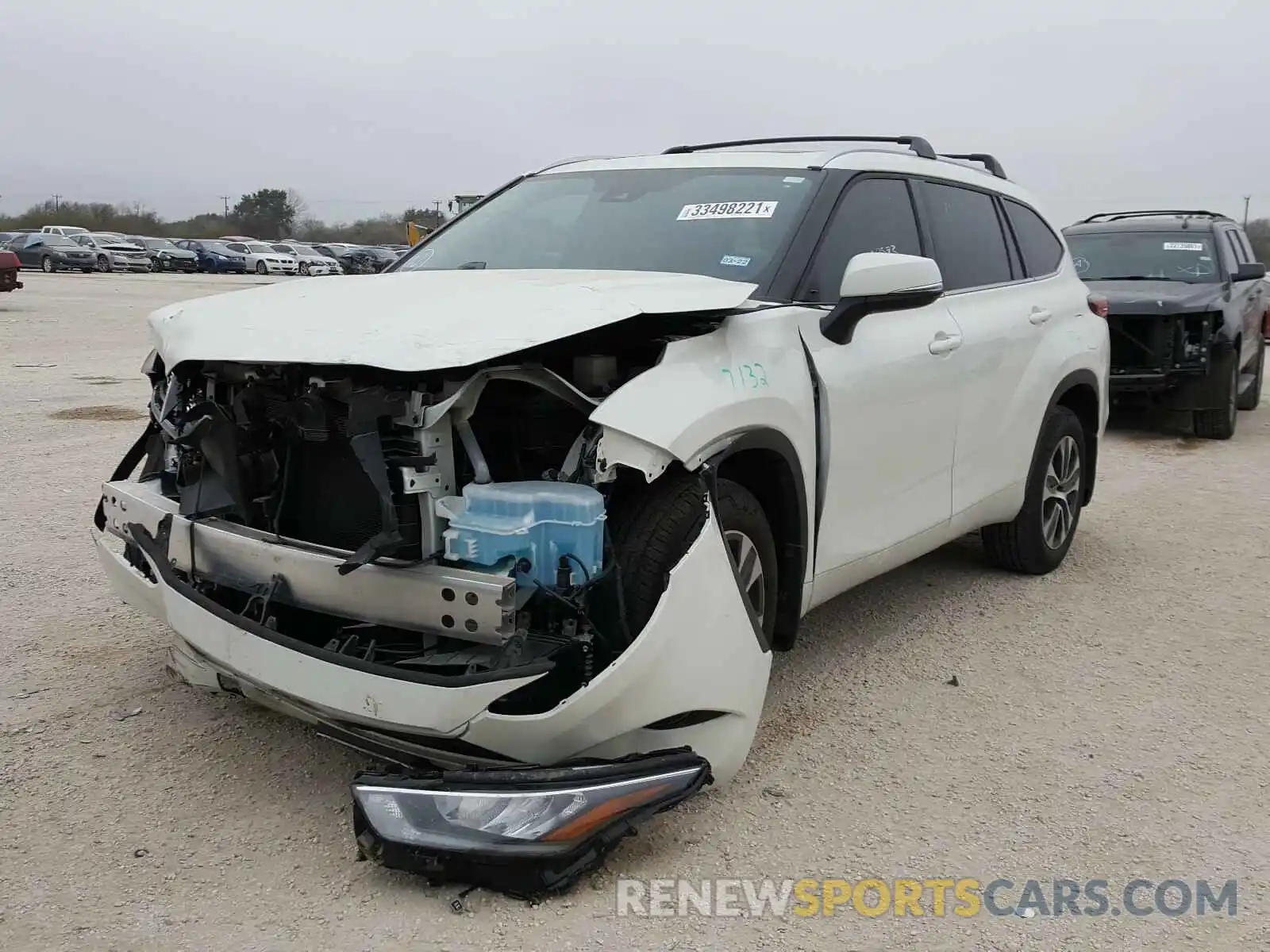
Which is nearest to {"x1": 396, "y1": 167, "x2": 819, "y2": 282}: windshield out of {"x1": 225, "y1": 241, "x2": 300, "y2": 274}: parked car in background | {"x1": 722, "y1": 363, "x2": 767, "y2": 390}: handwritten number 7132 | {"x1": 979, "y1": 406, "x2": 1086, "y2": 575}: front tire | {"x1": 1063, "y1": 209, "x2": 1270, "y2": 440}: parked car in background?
{"x1": 722, "y1": 363, "x2": 767, "y2": 390}: handwritten number 7132

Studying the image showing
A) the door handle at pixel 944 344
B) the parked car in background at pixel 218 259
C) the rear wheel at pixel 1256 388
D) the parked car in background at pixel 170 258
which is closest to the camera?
the door handle at pixel 944 344

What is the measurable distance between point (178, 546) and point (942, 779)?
226cm

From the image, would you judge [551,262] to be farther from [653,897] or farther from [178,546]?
[653,897]

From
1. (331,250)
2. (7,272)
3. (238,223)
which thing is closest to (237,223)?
(238,223)

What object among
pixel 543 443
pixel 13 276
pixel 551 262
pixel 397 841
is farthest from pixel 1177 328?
pixel 13 276

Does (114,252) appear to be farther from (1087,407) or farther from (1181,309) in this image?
(1087,407)

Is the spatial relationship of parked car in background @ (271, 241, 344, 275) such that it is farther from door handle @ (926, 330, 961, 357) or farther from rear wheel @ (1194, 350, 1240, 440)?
door handle @ (926, 330, 961, 357)

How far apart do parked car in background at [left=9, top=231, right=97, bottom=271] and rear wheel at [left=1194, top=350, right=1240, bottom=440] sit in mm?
40686

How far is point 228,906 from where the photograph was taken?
105 inches

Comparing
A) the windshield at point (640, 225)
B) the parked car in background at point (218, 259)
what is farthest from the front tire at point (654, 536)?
the parked car in background at point (218, 259)

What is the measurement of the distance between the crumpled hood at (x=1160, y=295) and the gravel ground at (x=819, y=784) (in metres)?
4.68

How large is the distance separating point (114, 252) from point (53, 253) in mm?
2210

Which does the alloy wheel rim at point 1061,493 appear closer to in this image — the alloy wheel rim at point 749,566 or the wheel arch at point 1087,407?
the wheel arch at point 1087,407

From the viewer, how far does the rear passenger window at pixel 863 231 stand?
12.4ft
